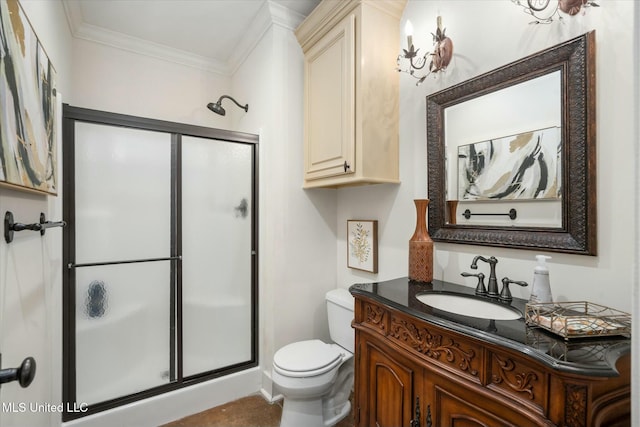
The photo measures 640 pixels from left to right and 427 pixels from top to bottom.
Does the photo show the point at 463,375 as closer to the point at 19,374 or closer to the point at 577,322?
the point at 577,322

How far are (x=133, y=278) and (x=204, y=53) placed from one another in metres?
2.10

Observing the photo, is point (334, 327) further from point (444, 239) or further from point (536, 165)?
point (536, 165)

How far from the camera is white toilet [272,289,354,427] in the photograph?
5.17 feet

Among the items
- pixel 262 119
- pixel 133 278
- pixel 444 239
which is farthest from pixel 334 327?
pixel 262 119

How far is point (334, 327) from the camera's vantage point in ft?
6.35

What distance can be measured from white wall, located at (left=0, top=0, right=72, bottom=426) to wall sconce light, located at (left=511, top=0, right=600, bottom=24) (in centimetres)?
192

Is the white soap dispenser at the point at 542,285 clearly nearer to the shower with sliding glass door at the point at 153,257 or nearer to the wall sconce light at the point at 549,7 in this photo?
the wall sconce light at the point at 549,7

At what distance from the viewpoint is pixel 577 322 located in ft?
2.66

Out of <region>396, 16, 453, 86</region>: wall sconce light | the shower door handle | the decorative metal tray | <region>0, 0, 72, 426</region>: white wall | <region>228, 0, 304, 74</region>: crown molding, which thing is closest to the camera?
the shower door handle

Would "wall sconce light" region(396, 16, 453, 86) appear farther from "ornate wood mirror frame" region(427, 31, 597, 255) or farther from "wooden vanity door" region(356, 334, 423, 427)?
"wooden vanity door" region(356, 334, 423, 427)

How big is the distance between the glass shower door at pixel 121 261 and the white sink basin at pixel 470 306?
1602 mm

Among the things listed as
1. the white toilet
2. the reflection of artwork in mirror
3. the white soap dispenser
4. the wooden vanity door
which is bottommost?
the white toilet

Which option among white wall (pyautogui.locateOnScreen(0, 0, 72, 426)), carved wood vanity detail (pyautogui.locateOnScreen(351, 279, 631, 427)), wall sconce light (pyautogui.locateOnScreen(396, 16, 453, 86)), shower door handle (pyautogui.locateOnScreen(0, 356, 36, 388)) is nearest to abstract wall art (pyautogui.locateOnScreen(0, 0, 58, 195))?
white wall (pyautogui.locateOnScreen(0, 0, 72, 426))

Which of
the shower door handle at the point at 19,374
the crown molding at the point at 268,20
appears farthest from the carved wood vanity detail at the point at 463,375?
the crown molding at the point at 268,20
